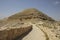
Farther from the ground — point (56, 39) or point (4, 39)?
point (4, 39)

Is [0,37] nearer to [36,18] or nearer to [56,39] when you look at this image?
[56,39]

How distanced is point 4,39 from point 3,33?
794mm

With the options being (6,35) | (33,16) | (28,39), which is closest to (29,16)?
(33,16)

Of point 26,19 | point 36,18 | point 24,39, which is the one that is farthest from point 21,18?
point 24,39

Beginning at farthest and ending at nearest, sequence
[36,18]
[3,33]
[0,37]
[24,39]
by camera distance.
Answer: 1. [36,18]
2. [24,39]
3. [3,33]
4. [0,37]

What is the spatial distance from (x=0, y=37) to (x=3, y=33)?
1154 mm

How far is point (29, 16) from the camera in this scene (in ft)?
195

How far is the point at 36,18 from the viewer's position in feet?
189

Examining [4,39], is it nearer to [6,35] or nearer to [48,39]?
[6,35]

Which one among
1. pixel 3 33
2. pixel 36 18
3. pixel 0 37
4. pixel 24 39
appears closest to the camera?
pixel 0 37

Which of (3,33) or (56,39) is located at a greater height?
(3,33)

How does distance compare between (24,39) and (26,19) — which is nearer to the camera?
(24,39)

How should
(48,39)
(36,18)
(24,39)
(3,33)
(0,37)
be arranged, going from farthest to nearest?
(36,18) < (24,39) < (48,39) < (3,33) < (0,37)

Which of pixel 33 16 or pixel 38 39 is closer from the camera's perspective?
pixel 38 39
